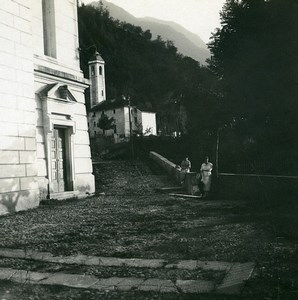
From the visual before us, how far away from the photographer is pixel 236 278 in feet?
14.0

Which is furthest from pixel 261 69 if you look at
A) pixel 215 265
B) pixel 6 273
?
pixel 6 273

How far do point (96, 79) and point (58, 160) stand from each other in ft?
192

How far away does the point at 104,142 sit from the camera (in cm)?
4575

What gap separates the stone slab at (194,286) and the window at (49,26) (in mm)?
11229

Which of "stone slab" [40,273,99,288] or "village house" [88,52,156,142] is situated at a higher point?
"village house" [88,52,156,142]

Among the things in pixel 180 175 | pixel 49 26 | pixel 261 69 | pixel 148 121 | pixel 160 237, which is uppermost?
pixel 148 121

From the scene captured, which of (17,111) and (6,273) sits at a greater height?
(17,111)

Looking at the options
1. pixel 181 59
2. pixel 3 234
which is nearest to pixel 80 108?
pixel 3 234

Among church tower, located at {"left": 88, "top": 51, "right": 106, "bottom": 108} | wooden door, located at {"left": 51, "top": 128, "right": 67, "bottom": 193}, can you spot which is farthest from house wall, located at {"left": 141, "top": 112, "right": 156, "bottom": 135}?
wooden door, located at {"left": 51, "top": 128, "right": 67, "bottom": 193}

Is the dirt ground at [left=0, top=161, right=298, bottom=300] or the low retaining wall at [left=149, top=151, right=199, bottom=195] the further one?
the low retaining wall at [left=149, top=151, right=199, bottom=195]

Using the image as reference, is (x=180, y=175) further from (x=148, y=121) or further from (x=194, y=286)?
(x=148, y=121)

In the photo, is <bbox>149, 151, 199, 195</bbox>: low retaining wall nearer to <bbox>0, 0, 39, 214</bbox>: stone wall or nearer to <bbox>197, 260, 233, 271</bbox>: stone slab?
<bbox>0, 0, 39, 214</bbox>: stone wall

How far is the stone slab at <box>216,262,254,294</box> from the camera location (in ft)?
13.0

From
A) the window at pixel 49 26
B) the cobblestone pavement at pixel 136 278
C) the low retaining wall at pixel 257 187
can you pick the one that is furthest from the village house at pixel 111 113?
the cobblestone pavement at pixel 136 278
